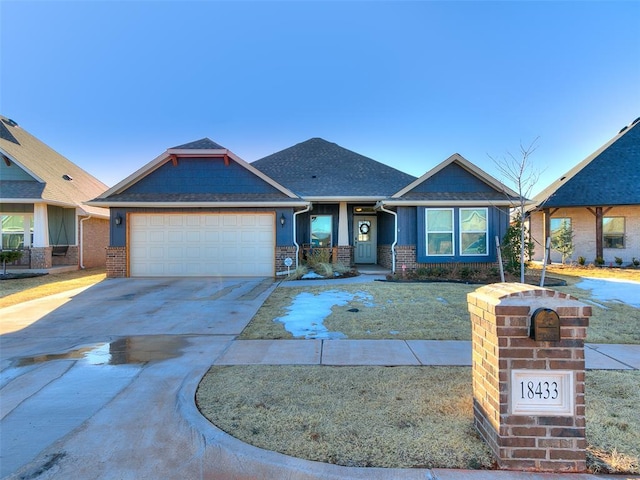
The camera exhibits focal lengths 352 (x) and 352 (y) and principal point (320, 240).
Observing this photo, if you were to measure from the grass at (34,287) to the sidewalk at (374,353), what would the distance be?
24.4 feet

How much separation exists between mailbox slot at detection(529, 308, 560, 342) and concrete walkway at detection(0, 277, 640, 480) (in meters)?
0.95

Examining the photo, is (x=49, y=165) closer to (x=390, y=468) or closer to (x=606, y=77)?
(x=390, y=468)

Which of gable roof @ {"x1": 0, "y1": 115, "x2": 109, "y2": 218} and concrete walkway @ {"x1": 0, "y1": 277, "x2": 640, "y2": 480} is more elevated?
gable roof @ {"x1": 0, "y1": 115, "x2": 109, "y2": 218}

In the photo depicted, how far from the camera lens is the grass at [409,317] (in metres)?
5.87

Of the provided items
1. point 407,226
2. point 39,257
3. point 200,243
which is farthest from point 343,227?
point 39,257

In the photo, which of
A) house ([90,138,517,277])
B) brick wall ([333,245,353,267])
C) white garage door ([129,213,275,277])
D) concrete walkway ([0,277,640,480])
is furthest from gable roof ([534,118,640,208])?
concrete walkway ([0,277,640,480])

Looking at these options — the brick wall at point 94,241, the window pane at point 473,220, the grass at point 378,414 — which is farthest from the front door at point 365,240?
the grass at point 378,414

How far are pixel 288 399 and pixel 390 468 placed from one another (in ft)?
4.40

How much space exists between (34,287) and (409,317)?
38.8 feet

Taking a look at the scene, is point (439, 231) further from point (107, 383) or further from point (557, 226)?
point (107, 383)

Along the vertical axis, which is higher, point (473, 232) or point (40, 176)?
point (40, 176)

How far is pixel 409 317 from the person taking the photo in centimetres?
700

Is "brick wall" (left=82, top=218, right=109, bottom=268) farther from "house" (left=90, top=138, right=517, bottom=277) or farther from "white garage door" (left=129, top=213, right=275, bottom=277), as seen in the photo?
"house" (left=90, top=138, right=517, bottom=277)

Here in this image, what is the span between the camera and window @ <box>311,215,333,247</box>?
15.6 m
